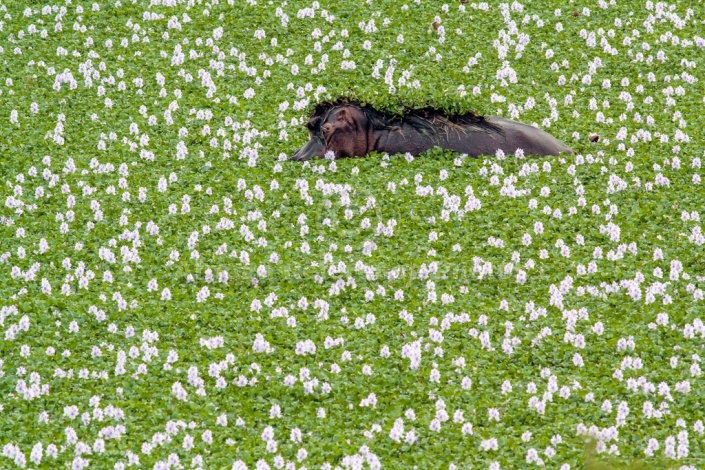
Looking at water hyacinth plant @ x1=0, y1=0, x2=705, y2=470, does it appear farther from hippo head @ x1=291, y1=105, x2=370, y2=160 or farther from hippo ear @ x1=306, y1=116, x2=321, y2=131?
hippo ear @ x1=306, y1=116, x2=321, y2=131

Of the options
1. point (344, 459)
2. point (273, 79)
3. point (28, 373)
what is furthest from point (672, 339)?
point (273, 79)

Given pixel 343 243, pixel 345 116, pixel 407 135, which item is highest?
pixel 345 116

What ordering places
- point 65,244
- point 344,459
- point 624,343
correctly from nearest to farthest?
point 344,459
point 624,343
point 65,244

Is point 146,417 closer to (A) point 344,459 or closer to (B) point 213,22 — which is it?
(A) point 344,459

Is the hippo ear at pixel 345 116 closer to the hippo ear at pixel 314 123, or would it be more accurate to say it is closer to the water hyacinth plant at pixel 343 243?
the hippo ear at pixel 314 123

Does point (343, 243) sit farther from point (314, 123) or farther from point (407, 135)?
point (314, 123)

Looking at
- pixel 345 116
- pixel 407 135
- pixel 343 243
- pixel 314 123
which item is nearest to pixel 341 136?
pixel 345 116

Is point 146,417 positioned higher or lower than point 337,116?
lower

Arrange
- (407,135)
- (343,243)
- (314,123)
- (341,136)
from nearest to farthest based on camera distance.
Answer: (343,243)
(341,136)
(407,135)
(314,123)
